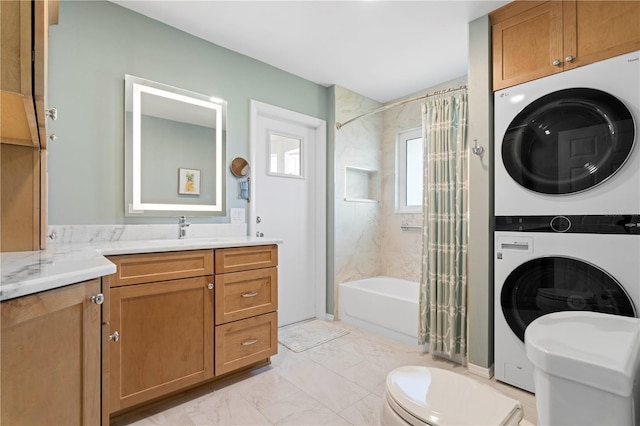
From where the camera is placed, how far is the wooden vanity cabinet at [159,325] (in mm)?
1545

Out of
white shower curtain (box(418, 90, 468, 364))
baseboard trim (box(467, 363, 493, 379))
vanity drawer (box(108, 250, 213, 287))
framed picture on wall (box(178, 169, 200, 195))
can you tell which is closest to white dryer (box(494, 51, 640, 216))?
white shower curtain (box(418, 90, 468, 364))

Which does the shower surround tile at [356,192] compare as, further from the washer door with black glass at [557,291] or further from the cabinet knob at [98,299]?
the cabinet knob at [98,299]

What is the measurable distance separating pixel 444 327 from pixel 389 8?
228 centimetres

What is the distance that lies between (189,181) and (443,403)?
210cm

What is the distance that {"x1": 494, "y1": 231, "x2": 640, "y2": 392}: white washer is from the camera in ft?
5.15

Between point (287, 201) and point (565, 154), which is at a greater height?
point (565, 154)

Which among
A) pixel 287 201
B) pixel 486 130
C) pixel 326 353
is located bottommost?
pixel 326 353

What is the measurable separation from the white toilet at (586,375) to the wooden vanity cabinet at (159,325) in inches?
64.1

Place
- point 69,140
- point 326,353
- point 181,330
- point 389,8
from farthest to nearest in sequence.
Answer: point 326,353 < point 389,8 < point 69,140 < point 181,330

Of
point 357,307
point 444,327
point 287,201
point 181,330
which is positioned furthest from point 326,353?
point 287,201

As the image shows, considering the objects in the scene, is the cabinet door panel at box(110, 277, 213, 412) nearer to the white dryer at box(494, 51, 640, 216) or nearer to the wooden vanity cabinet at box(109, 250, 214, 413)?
the wooden vanity cabinet at box(109, 250, 214, 413)

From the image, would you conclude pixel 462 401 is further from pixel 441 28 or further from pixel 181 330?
pixel 441 28

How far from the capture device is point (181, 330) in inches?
68.7

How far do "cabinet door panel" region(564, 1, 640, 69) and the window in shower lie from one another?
1745 mm
